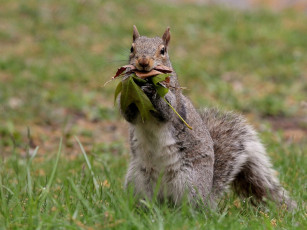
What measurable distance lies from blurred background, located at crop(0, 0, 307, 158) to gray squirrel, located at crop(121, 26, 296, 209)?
86cm

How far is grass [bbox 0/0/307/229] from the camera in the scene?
6.58 feet

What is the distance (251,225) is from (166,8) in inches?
301

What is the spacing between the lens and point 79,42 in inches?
292

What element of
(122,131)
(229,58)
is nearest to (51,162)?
(122,131)

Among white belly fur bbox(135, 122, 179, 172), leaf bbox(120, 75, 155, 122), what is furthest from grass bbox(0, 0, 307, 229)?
leaf bbox(120, 75, 155, 122)

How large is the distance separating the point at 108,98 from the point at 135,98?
3.57 meters

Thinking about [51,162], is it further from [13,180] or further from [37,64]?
[37,64]

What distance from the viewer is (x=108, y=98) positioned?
589 centimetres

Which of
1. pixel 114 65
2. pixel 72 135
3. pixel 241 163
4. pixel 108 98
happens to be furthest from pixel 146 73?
pixel 114 65

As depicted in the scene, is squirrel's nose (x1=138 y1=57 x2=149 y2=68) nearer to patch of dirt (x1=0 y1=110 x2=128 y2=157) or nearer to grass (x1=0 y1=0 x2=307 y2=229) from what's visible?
grass (x1=0 y1=0 x2=307 y2=229)

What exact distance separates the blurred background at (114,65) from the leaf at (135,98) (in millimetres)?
1256

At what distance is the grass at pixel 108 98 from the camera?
2.01m

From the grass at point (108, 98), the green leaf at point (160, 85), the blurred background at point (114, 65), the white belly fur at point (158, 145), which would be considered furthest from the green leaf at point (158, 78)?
the blurred background at point (114, 65)

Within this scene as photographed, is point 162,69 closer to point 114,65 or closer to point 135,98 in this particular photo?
point 135,98
